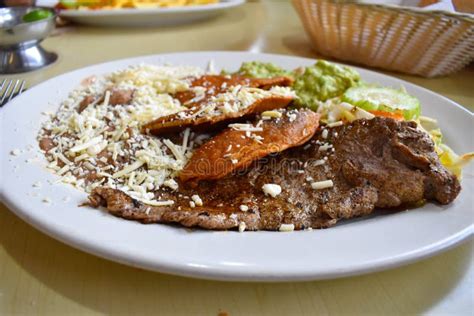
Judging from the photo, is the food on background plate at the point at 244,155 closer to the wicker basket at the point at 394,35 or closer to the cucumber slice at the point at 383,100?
the cucumber slice at the point at 383,100

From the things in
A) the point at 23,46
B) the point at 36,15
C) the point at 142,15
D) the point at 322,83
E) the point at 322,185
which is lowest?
the point at 142,15

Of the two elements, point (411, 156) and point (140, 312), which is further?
point (411, 156)

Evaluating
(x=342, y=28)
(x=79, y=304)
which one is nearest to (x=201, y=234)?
(x=79, y=304)

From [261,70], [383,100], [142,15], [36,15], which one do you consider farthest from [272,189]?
[142,15]

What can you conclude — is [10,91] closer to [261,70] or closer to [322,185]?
[261,70]

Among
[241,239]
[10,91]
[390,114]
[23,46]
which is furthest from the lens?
[23,46]

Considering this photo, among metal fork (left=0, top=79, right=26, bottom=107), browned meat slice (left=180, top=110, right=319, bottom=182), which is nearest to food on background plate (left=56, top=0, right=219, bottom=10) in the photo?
metal fork (left=0, top=79, right=26, bottom=107)

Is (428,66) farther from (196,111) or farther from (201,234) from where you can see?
(201,234)

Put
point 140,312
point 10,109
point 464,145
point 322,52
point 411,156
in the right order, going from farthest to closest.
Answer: point 322,52, point 10,109, point 464,145, point 411,156, point 140,312
